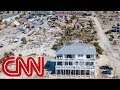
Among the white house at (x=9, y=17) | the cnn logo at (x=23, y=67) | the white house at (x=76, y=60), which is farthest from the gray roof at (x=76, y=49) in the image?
the white house at (x=9, y=17)

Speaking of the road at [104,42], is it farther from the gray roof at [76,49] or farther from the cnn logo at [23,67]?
→ the cnn logo at [23,67]

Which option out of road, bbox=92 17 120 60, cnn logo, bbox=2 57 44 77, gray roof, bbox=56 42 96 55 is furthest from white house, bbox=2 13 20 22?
road, bbox=92 17 120 60

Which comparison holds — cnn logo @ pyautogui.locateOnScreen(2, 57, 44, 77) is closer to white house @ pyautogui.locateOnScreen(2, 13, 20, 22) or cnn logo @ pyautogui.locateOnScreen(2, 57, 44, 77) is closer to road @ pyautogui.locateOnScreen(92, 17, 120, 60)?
white house @ pyautogui.locateOnScreen(2, 13, 20, 22)

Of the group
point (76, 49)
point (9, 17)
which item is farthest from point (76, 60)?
point (9, 17)

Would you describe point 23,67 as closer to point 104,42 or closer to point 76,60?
point 76,60

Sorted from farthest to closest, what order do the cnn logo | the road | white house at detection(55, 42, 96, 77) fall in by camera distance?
the road
white house at detection(55, 42, 96, 77)
the cnn logo
